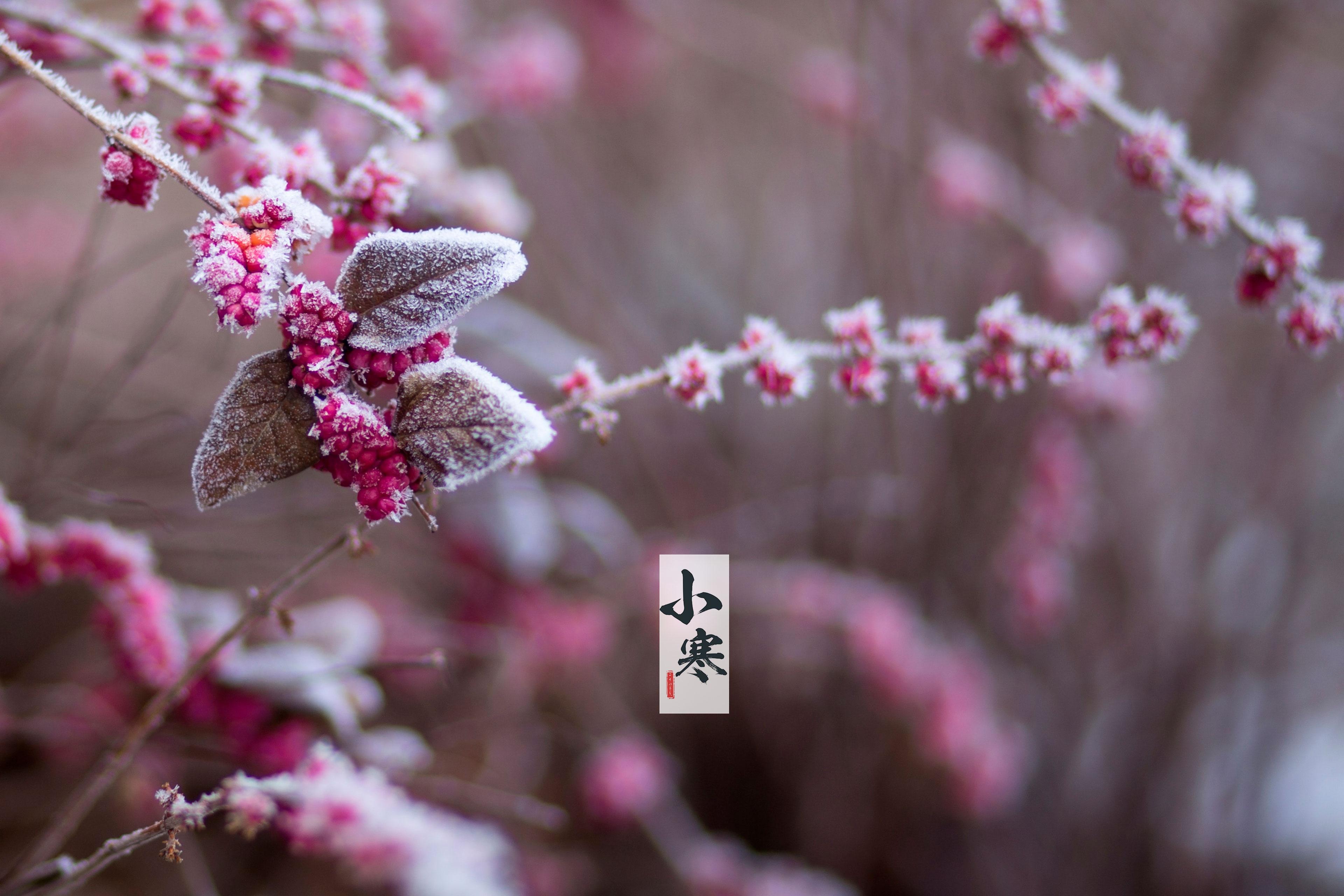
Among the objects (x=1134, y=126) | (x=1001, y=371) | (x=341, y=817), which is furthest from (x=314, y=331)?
(x=1134, y=126)

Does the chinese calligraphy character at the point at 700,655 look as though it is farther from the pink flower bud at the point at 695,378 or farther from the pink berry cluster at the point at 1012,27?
the pink berry cluster at the point at 1012,27

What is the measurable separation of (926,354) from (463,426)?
0.21 metres

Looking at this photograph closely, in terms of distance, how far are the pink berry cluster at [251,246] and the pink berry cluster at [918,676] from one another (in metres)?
0.64

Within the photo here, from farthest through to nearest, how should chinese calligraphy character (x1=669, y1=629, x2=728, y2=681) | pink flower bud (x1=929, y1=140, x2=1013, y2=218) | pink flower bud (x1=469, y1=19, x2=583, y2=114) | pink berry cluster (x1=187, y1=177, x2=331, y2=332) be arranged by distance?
pink flower bud (x1=929, y1=140, x2=1013, y2=218)
pink flower bud (x1=469, y1=19, x2=583, y2=114)
chinese calligraphy character (x1=669, y1=629, x2=728, y2=681)
pink berry cluster (x1=187, y1=177, x2=331, y2=332)

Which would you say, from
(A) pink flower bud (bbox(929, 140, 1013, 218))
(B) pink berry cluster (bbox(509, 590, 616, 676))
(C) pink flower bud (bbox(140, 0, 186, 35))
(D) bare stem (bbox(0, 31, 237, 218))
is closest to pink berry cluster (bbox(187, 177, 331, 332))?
(D) bare stem (bbox(0, 31, 237, 218))

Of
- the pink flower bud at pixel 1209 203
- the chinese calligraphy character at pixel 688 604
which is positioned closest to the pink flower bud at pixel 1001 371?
the pink flower bud at pixel 1209 203

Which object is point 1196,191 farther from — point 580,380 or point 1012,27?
point 580,380

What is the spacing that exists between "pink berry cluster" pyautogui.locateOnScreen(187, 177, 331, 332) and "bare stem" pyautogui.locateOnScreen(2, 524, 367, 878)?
102 millimetres

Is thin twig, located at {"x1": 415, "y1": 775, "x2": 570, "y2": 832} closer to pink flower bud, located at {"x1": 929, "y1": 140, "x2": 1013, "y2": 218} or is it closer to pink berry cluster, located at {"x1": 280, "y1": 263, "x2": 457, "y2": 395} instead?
pink berry cluster, located at {"x1": 280, "y1": 263, "x2": 457, "y2": 395}

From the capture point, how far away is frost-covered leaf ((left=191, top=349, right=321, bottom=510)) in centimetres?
32

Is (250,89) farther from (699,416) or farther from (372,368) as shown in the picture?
(699,416)

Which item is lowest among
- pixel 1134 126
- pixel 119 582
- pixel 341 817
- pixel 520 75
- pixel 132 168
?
pixel 341 817

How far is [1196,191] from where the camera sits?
428 mm

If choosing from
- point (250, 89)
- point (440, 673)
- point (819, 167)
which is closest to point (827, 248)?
point (819, 167)
